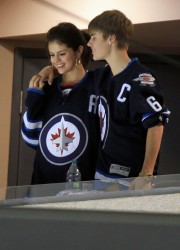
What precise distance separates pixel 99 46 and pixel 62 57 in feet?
0.41

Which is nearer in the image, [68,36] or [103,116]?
[103,116]

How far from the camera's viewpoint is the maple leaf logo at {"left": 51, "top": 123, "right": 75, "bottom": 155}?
1871mm

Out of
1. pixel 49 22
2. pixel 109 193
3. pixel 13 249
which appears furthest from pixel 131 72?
pixel 49 22

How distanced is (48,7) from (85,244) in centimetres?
278

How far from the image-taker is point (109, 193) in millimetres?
739

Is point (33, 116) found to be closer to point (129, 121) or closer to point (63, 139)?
point (63, 139)

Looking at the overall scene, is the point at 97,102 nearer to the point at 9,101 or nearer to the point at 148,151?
the point at 148,151

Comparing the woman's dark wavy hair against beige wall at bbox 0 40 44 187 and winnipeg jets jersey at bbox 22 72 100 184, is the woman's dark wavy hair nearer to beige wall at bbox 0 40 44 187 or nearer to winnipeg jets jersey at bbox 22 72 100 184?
winnipeg jets jersey at bbox 22 72 100 184

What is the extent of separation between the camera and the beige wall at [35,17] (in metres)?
3.01

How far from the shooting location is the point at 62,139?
1.87 metres

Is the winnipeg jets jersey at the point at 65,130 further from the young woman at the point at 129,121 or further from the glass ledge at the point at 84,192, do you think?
the glass ledge at the point at 84,192

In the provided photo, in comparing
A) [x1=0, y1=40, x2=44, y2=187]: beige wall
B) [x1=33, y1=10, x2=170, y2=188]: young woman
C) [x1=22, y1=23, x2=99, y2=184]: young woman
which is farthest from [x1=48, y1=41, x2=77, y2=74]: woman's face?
[x1=0, y1=40, x2=44, y2=187]: beige wall

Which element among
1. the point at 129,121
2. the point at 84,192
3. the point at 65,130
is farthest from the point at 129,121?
the point at 84,192

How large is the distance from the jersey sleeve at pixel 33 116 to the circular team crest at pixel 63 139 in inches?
2.6
